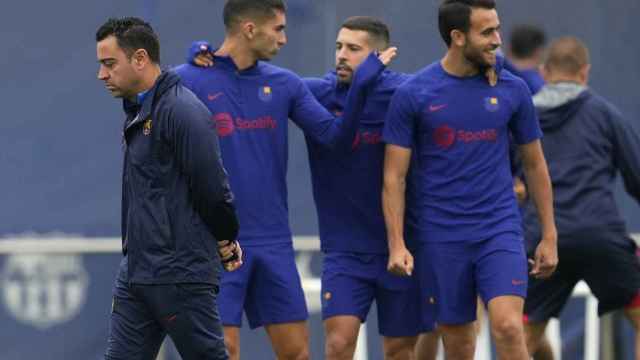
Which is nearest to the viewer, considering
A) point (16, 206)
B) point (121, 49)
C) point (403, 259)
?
point (121, 49)

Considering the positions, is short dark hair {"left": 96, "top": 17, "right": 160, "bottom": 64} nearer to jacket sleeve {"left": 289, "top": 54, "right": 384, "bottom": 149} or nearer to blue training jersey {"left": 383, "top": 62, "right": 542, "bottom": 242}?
jacket sleeve {"left": 289, "top": 54, "right": 384, "bottom": 149}

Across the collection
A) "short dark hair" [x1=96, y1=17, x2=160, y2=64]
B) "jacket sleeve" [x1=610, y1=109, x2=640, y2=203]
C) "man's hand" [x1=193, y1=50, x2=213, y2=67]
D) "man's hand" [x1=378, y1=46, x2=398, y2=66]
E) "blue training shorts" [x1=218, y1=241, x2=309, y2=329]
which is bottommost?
"blue training shorts" [x1=218, y1=241, x2=309, y2=329]

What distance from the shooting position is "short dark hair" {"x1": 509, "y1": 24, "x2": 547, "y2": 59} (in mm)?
11664

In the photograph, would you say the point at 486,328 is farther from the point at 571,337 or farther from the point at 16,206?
the point at 16,206

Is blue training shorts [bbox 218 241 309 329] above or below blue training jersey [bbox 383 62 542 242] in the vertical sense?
below

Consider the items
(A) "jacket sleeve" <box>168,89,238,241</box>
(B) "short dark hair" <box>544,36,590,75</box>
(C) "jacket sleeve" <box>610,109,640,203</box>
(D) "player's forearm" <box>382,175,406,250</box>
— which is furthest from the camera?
(B) "short dark hair" <box>544,36,590,75</box>

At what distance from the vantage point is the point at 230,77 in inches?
348

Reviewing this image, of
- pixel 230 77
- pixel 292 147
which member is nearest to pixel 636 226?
pixel 292 147

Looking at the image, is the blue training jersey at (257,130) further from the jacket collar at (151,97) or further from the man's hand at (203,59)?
the jacket collar at (151,97)

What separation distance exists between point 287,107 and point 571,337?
4002 millimetres

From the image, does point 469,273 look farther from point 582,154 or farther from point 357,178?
point 582,154

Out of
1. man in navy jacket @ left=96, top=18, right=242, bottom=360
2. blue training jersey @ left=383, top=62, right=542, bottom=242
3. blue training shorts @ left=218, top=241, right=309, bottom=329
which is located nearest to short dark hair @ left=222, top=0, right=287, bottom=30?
blue training jersey @ left=383, top=62, right=542, bottom=242

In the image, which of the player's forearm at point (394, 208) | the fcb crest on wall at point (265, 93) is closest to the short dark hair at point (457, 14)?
the player's forearm at point (394, 208)

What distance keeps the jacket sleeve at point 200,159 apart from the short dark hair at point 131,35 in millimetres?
314
